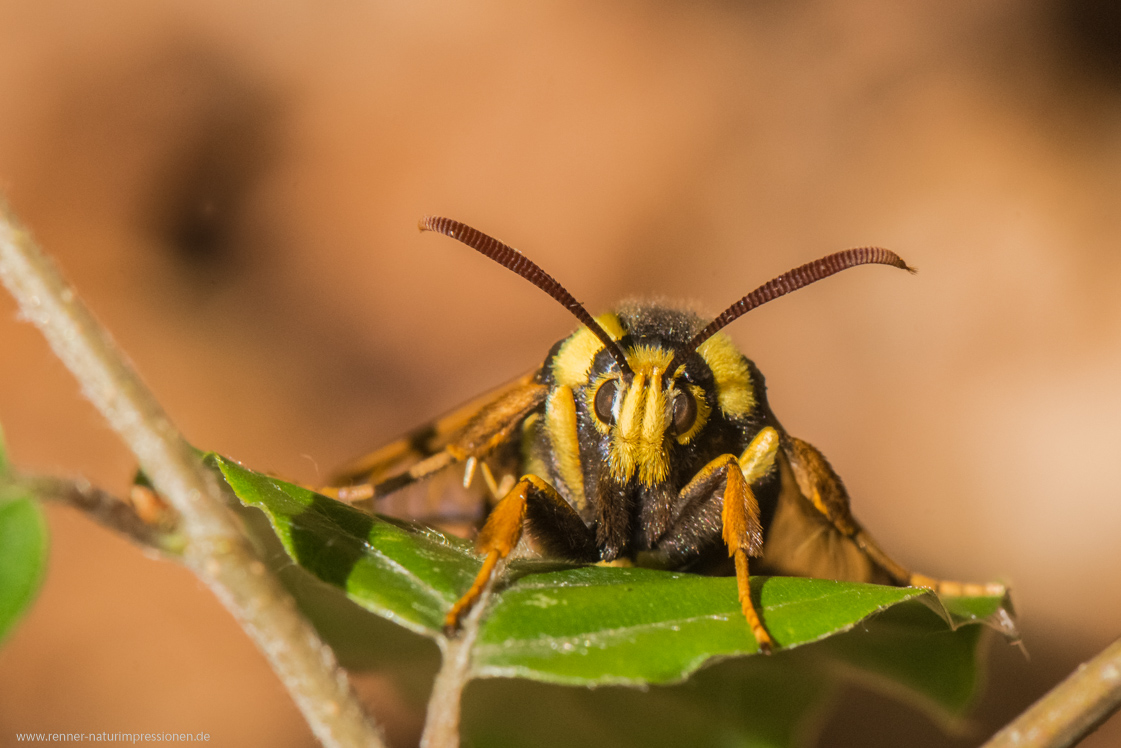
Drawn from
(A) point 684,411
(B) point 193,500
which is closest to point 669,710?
(A) point 684,411

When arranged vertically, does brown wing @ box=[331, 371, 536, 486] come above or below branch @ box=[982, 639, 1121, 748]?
above

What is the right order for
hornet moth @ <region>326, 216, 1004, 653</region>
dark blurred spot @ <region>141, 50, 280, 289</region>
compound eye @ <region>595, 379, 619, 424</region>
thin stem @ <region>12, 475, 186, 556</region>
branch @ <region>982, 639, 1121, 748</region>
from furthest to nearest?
dark blurred spot @ <region>141, 50, 280, 289</region>, compound eye @ <region>595, 379, 619, 424</region>, hornet moth @ <region>326, 216, 1004, 653</region>, branch @ <region>982, 639, 1121, 748</region>, thin stem @ <region>12, 475, 186, 556</region>

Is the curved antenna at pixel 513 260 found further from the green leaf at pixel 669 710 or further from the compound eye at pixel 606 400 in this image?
the green leaf at pixel 669 710

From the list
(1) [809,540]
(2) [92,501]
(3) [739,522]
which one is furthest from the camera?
(1) [809,540]

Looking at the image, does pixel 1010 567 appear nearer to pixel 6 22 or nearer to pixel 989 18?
pixel 989 18

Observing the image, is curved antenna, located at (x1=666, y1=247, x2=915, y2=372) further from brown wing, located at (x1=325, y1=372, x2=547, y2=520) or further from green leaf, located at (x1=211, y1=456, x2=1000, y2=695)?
green leaf, located at (x1=211, y1=456, x2=1000, y2=695)

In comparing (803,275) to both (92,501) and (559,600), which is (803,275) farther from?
(92,501)

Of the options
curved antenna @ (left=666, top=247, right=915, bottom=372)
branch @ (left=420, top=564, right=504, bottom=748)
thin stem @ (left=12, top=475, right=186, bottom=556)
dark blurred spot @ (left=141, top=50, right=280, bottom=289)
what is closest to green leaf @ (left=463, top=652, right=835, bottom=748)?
branch @ (left=420, top=564, right=504, bottom=748)
